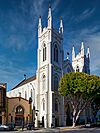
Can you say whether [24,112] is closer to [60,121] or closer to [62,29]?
[60,121]

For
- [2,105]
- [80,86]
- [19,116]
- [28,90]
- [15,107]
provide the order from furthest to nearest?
[28,90], [19,116], [15,107], [2,105], [80,86]

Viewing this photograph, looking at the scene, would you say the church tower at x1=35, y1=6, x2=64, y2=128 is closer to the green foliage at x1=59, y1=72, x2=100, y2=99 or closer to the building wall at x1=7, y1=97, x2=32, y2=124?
the building wall at x1=7, y1=97, x2=32, y2=124

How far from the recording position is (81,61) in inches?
3602

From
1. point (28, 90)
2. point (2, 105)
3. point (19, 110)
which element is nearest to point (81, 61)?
point (28, 90)

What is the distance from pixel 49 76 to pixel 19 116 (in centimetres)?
1267

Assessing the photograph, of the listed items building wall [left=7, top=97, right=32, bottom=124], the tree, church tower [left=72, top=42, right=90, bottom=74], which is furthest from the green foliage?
church tower [left=72, top=42, right=90, bottom=74]

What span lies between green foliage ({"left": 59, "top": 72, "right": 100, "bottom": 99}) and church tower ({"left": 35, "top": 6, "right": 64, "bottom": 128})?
9.41m

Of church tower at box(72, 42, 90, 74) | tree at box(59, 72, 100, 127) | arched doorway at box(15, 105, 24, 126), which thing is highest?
church tower at box(72, 42, 90, 74)

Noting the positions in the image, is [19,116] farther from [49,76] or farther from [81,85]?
[81,85]

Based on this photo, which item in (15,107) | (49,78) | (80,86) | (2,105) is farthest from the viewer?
(49,78)

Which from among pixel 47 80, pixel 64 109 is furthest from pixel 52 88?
pixel 64 109

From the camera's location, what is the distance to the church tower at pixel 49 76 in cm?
6875

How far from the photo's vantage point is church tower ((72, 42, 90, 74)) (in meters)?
91.5

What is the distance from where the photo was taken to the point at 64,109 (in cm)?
7344
